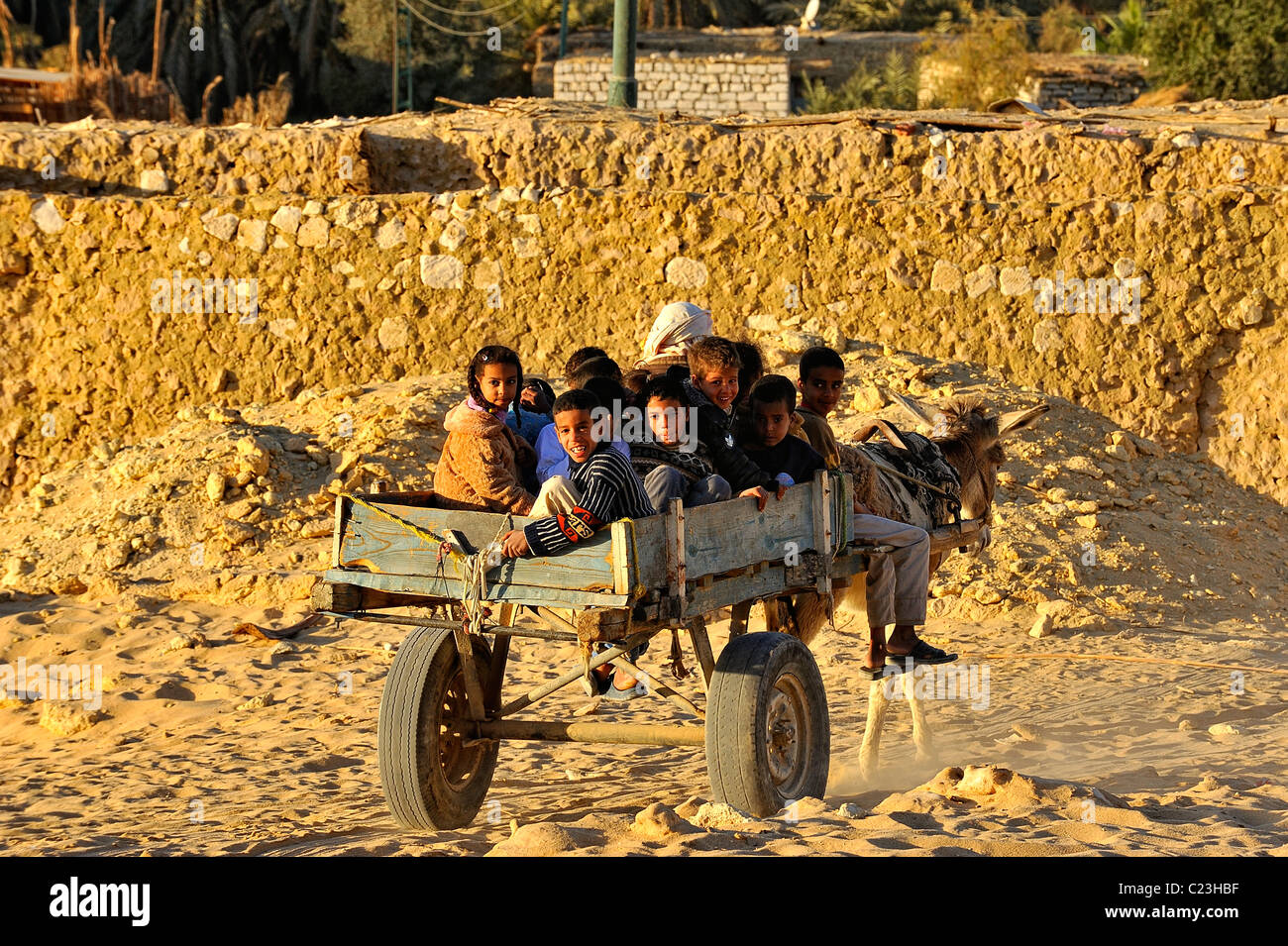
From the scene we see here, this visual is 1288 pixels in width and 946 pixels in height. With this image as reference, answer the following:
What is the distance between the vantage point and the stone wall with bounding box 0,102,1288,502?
11031 millimetres

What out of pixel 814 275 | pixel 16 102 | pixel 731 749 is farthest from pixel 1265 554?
pixel 16 102

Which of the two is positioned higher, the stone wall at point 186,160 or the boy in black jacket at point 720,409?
the stone wall at point 186,160

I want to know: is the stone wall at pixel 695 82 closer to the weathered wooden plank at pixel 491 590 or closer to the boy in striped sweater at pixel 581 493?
the boy in striped sweater at pixel 581 493

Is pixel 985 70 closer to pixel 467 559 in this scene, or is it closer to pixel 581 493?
pixel 581 493

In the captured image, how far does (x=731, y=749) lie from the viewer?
5.03 metres

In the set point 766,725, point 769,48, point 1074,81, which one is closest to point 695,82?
point 769,48

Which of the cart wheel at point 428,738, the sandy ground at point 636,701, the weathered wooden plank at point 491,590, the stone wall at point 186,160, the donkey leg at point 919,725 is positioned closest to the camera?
the weathered wooden plank at point 491,590

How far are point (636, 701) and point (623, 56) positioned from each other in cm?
788

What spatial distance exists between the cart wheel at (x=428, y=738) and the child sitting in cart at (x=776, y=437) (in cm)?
138

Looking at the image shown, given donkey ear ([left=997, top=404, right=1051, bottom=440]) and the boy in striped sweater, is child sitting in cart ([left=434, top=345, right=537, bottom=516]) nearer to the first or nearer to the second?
the boy in striped sweater

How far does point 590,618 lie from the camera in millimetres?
4555

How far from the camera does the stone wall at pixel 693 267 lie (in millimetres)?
11031

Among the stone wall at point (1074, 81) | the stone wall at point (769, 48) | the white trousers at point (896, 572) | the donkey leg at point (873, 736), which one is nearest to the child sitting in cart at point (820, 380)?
the white trousers at point (896, 572)

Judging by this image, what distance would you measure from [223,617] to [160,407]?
3.42 meters
